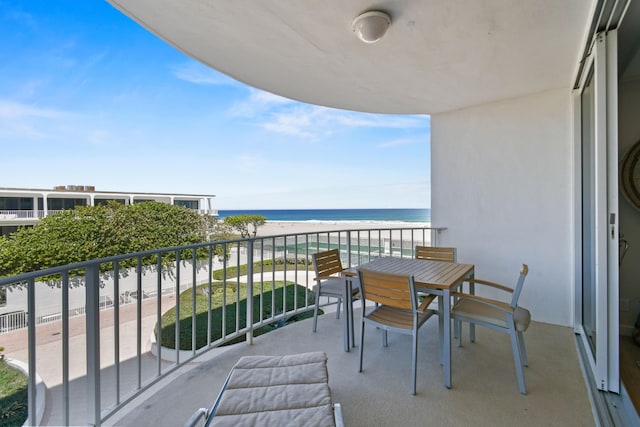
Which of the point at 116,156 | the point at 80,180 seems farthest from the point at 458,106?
the point at 80,180

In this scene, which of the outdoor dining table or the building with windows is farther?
the building with windows

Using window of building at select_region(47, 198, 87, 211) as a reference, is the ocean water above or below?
below

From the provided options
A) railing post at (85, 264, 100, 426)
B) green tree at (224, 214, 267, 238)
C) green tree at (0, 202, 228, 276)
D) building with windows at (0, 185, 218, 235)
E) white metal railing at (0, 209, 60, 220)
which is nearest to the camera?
railing post at (85, 264, 100, 426)

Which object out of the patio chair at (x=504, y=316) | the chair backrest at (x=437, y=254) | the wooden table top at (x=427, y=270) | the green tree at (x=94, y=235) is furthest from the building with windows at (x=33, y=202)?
the patio chair at (x=504, y=316)

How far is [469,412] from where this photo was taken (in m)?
1.66

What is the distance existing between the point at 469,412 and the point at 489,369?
0.61 metres

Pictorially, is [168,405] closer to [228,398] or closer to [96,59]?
[228,398]

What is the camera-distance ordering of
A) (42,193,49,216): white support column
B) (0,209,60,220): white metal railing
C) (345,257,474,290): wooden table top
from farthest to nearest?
(42,193,49,216): white support column, (0,209,60,220): white metal railing, (345,257,474,290): wooden table top

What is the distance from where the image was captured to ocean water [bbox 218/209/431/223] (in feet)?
106

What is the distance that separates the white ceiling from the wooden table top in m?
1.80

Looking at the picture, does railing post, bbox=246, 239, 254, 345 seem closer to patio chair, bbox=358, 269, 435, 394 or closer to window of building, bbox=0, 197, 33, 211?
patio chair, bbox=358, 269, 435, 394

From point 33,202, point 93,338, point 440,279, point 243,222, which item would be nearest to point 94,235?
point 33,202

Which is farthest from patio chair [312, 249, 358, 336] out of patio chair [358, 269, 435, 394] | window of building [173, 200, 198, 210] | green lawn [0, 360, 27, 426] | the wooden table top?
window of building [173, 200, 198, 210]

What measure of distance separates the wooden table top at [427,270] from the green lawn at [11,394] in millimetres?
3376
